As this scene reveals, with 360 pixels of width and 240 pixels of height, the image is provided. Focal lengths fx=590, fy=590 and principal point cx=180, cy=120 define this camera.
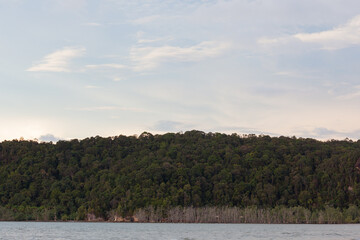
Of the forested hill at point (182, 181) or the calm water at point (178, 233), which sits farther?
the forested hill at point (182, 181)

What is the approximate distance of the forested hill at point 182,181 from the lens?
165 meters

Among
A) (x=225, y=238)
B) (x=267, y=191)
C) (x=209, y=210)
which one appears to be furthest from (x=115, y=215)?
(x=225, y=238)

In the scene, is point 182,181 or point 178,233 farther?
point 182,181

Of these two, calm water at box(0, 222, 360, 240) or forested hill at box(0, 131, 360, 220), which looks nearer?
calm water at box(0, 222, 360, 240)

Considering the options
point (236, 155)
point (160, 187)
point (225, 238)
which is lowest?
point (225, 238)

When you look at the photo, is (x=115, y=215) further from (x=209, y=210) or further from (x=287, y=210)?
(x=287, y=210)

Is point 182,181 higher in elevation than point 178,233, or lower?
higher

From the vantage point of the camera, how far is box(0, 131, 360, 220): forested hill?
16512 centimetres

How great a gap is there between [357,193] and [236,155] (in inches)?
Answer: 1689

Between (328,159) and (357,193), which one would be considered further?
(328,159)

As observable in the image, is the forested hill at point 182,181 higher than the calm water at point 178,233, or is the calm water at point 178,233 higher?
the forested hill at point 182,181

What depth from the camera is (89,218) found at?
6467 inches

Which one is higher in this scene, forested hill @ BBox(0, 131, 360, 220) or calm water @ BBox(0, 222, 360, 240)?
forested hill @ BBox(0, 131, 360, 220)

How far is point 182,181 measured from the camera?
561ft
